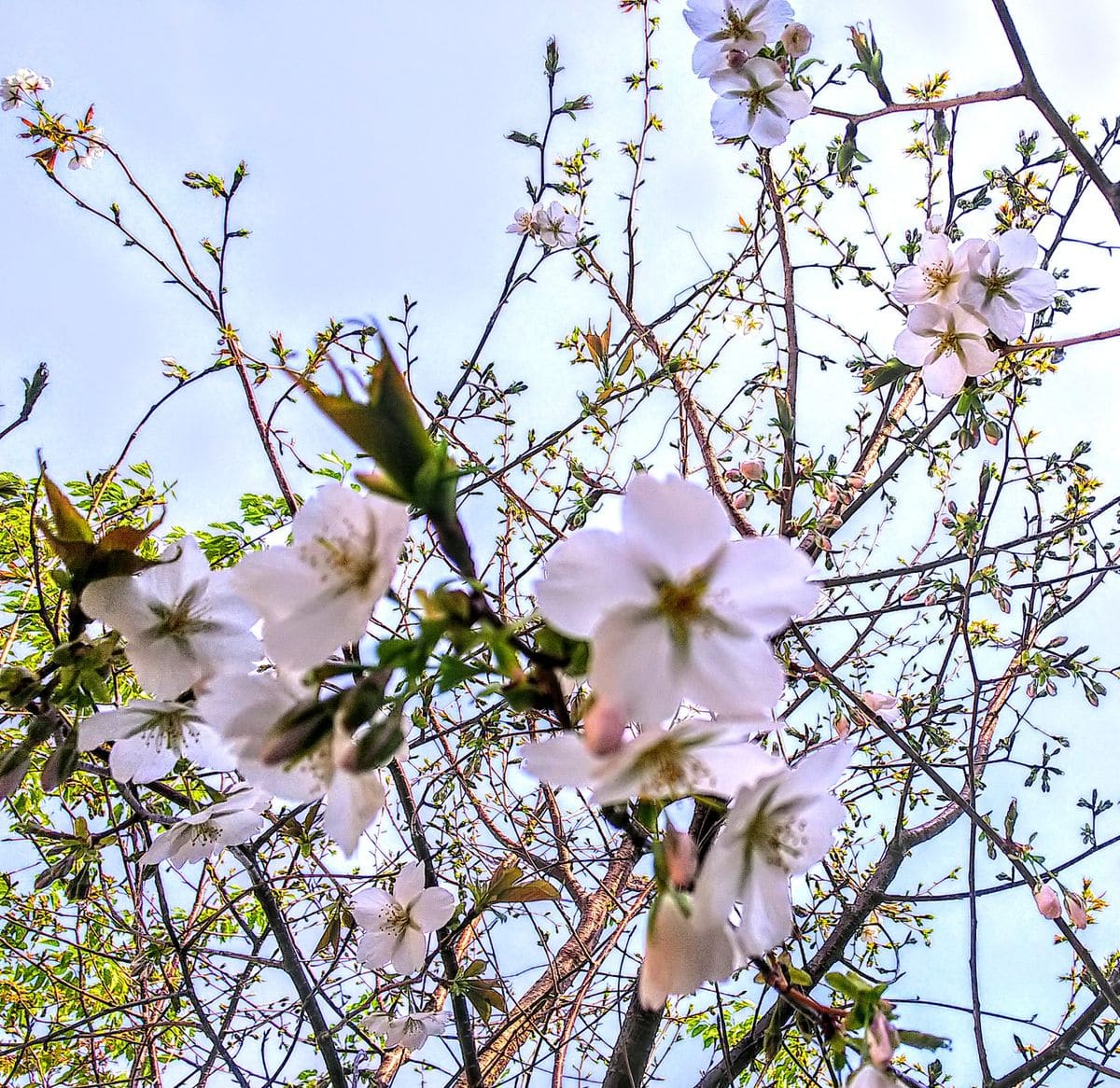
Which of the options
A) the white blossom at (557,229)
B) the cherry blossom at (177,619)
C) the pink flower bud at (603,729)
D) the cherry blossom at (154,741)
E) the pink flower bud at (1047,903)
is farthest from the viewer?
the white blossom at (557,229)

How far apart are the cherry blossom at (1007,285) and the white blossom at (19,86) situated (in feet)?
8.21

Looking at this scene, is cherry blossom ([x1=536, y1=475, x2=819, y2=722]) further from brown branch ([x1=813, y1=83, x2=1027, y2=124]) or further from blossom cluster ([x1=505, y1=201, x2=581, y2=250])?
blossom cluster ([x1=505, y1=201, x2=581, y2=250])

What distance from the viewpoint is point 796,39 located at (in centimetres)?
154

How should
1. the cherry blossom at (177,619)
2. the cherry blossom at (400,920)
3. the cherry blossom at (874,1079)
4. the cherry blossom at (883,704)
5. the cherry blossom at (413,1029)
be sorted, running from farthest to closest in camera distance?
the cherry blossom at (883,704) → the cherry blossom at (413,1029) → the cherry blossom at (400,920) → the cherry blossom at (177,619) → the cherry blossom at (874,1079)

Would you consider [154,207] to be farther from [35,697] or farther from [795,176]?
[795,176]

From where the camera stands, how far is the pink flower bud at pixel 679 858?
20.7 inches

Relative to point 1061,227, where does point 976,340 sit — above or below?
below

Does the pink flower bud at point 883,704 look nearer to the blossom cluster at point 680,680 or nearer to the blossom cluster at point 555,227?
the blossom cluster at point 555,227

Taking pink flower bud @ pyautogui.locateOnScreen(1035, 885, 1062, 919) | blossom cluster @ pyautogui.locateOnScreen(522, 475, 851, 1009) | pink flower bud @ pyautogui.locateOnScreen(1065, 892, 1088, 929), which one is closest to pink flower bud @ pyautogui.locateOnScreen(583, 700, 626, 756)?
blossom cluster @ pyautogui.locateOnScreen(522, 475, 851, 1009)

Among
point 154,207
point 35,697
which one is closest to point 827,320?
point 154,207

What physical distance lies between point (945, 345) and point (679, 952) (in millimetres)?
1130

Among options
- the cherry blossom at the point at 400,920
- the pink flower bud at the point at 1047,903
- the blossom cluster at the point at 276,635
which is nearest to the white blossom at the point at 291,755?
the blossom cluster at the point at 276,635

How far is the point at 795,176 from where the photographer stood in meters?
2.32

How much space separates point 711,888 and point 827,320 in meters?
1.83
